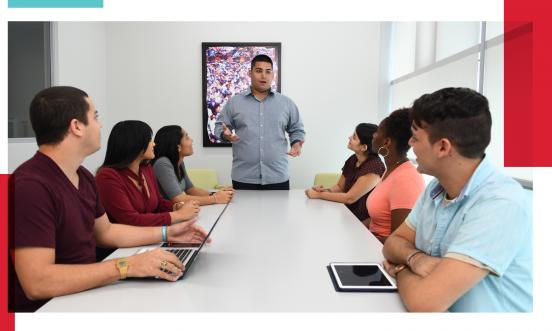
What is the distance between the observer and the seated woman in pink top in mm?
Result: 1831

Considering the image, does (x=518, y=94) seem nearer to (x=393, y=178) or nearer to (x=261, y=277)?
(x=393, y=178)

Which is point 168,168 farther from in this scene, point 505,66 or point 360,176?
point 505,66

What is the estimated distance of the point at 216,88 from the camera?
477 cm

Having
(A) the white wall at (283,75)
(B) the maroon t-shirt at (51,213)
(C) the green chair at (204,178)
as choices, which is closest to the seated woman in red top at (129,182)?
(B) the maroon t-shirt at (51,213)

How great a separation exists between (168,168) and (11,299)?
155 centimetres

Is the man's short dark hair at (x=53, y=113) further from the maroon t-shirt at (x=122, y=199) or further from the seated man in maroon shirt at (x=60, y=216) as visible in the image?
the maroon t-shirt at (x=122, y=199)

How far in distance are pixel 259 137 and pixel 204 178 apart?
1330 mm

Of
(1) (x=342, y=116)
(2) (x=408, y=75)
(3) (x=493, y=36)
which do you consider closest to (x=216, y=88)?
(1) (x=342, y=116)

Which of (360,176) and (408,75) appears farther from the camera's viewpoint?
(408,75)

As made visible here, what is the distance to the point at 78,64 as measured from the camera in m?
4.18

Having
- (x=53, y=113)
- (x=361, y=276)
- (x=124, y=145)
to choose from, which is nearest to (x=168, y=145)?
(x=124, y=145)

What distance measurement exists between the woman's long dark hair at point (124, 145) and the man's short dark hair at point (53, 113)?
2.35 ft

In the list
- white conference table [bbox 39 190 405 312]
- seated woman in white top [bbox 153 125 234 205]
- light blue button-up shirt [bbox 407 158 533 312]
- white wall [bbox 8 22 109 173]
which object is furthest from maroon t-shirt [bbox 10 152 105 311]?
white wall [bbox 8 22 109 173]

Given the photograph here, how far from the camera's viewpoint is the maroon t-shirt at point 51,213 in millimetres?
1114
